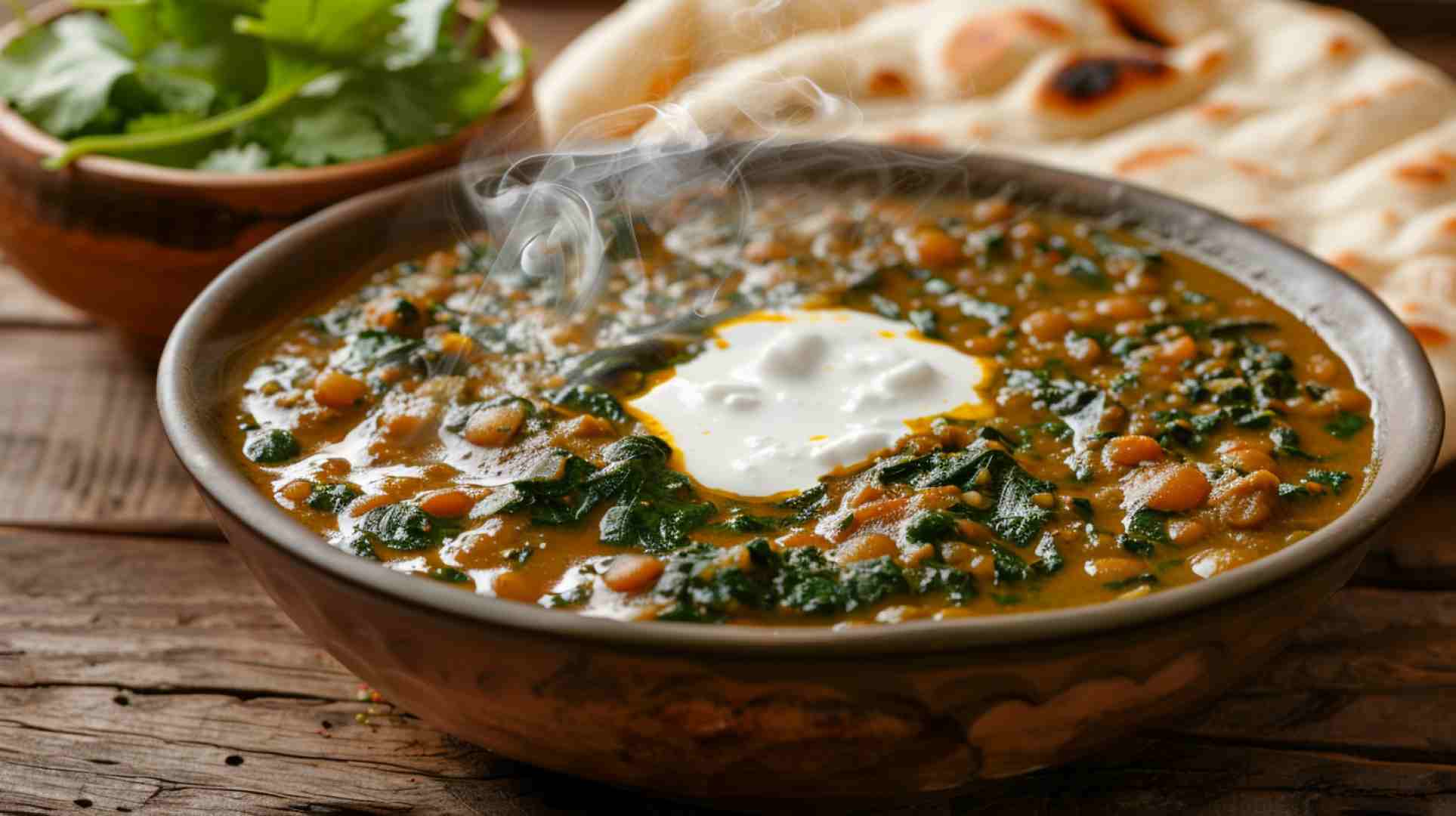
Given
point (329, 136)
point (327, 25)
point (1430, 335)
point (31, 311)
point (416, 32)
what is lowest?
point (31, 311)

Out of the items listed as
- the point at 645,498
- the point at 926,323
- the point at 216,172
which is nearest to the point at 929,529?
the point at 645,498

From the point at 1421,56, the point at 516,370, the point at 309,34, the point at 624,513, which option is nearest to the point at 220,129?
the point at 309,34

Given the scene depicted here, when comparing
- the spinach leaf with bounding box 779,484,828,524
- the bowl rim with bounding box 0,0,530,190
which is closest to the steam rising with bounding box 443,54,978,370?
the bowl rim with bounding box 0,0,530,190

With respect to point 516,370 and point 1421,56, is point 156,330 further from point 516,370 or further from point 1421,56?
point 1421,56

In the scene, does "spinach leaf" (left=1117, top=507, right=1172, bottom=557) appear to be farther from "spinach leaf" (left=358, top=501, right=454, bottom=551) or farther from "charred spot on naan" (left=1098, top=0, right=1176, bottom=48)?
"charred spot on naan" (left=1098, top=0, right=1176, bottom=48)

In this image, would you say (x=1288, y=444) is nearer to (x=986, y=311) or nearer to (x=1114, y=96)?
(x=986, y=311)

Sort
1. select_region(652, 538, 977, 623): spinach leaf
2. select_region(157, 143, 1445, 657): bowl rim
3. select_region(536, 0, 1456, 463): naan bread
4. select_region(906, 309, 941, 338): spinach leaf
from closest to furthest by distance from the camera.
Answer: select_region(157, 143, 1445, 657): bowl rim
select_region(652, 538, 977, 623): spinach leaf
select_region(906, 309, 941, 338): spinach leaf
select_region(536, 0, 1456, 463): naan bread
